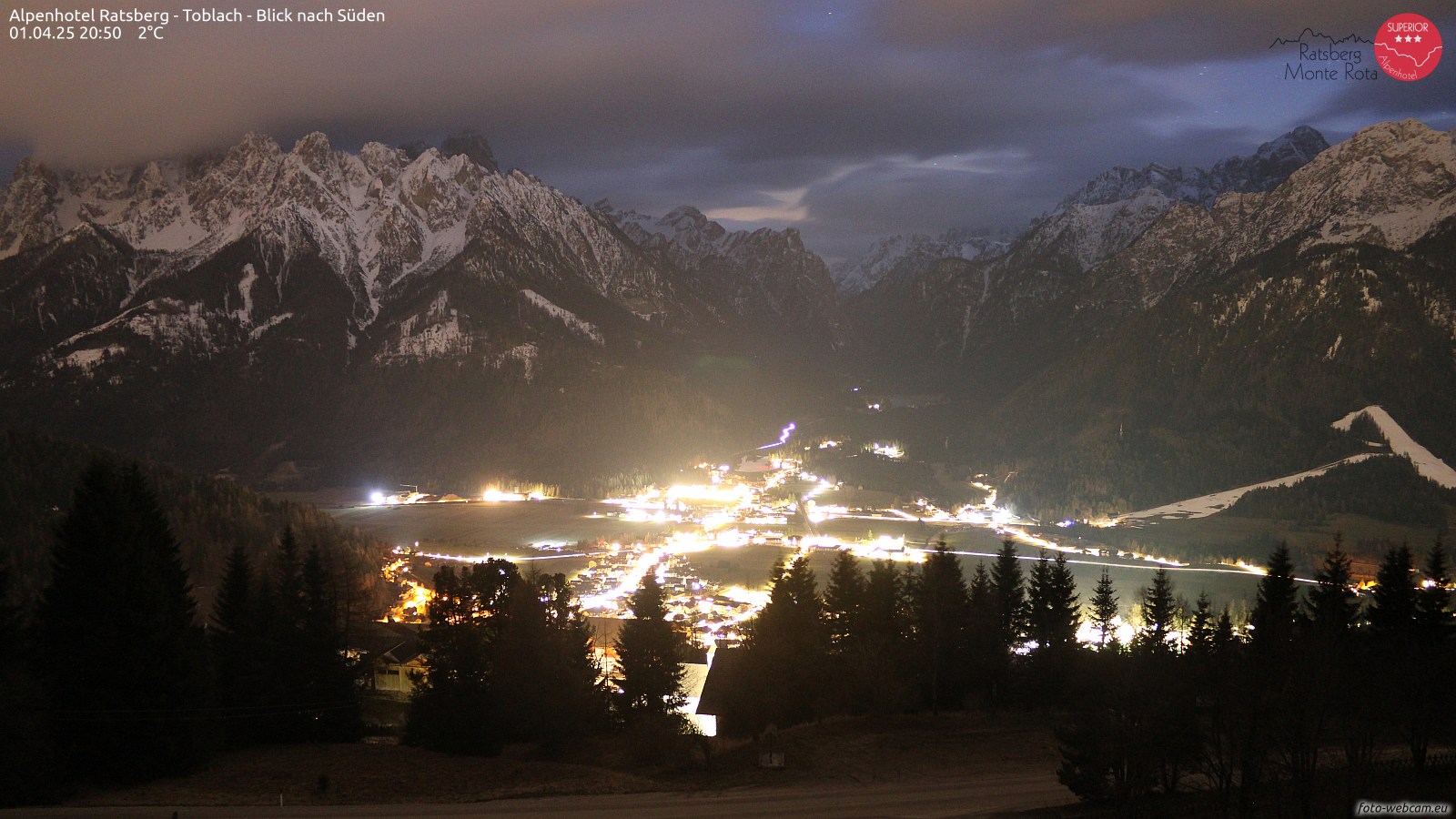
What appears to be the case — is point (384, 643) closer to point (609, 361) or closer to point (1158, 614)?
point (1158, 614)

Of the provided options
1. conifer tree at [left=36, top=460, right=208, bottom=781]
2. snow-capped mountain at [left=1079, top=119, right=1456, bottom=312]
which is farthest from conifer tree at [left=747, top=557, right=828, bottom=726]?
snow-capped mountain at [left=1079, top=119, right=1456, bottom=312]

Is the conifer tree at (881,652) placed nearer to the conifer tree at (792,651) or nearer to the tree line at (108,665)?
the conifer tree at (792,651)

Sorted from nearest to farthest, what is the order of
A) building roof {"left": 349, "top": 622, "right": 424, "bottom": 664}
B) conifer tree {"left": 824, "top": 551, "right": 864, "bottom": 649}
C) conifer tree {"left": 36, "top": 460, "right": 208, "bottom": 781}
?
conifer tree {"left": 36, "top": 460, "right": 208, "bottom": 781}, conifer tree {"left": 824, "top": 551, "right": 864, "bottom": 649}, building roof {"left": 349, "top": 622, "right": 424, "bottom": 664}

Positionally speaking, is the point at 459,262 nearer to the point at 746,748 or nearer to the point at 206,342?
the point at 206,342

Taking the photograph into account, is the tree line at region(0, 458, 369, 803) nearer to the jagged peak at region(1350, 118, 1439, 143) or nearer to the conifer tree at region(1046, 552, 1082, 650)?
the conifer tree at region(1046, 552, 1082, 650)

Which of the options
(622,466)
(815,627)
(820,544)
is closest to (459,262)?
(622,466)

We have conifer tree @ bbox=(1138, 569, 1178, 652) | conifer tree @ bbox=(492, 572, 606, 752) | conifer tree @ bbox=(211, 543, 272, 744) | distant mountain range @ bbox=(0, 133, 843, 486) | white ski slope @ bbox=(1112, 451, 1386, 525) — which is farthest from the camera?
distant mountain range @ bbox=(0, 133, 843, 486)
